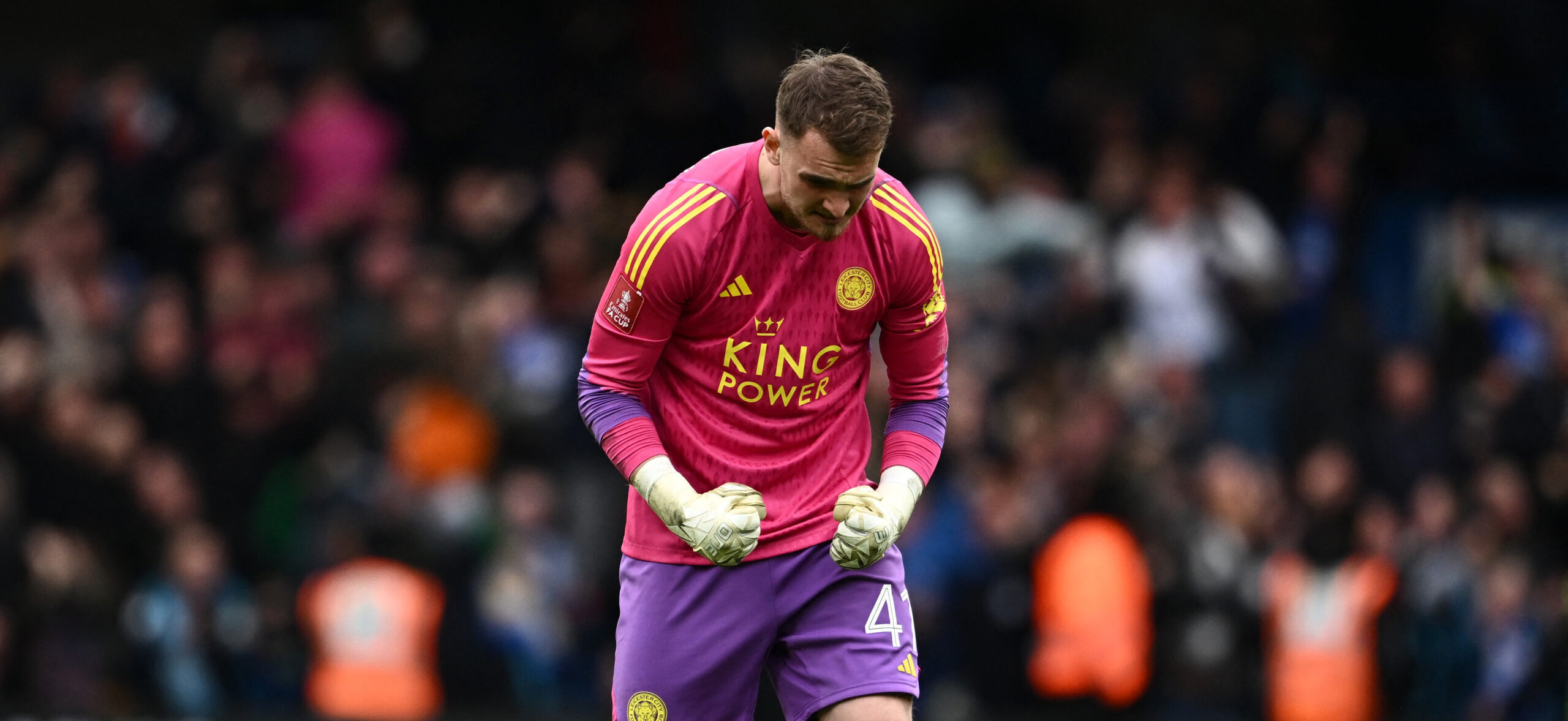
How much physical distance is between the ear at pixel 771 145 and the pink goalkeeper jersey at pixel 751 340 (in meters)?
0.07

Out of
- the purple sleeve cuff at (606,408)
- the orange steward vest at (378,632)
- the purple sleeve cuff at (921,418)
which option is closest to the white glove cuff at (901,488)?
the purple sleeve cuff at (921,418)

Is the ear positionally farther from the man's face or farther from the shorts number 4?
the shorts number 4

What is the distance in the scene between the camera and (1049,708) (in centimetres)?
990

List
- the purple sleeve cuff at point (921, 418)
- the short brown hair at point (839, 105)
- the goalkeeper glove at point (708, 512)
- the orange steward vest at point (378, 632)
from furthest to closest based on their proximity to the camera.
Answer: the orange steward vest at point (378, 632)
the purple sleeve cuff at point (921, 418)
the goalkeeper glove at point (708, 512)
the short brown hair at point (839, 105)

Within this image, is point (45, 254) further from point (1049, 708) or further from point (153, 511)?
point (1049, 708)

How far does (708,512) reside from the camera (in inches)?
188

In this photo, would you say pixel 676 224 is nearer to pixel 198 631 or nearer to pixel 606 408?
pixel 606 408

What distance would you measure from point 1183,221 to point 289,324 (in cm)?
563

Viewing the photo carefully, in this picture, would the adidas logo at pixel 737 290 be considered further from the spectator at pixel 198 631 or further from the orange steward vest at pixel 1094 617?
the spectator at pixel 198 631

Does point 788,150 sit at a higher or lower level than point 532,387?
higher

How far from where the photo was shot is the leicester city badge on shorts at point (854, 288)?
502 centimetres

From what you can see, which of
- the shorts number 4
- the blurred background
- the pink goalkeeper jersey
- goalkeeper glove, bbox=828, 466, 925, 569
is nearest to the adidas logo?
the pink goalkeeper jersey

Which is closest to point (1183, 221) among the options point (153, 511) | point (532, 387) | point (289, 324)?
point (532, 387)

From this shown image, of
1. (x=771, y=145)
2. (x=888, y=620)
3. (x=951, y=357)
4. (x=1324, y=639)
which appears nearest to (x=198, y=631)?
(x=951, y=357)
